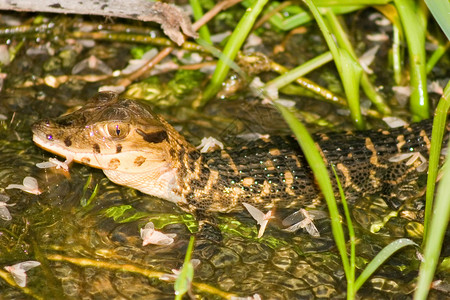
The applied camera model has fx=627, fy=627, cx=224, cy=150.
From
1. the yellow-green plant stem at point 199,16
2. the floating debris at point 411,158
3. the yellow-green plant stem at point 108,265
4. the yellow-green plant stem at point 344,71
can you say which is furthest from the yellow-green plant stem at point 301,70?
the yellow-green plant stem at point 108,265

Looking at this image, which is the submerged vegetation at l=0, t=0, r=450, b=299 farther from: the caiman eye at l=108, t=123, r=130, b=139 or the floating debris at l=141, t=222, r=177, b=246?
the caiman eye at l=108, t=123, r=130, b=139

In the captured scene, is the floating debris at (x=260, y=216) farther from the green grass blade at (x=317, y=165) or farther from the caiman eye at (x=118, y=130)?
the caiman eye at (x=118, y=130)

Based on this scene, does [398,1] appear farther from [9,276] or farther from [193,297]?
[9,276]

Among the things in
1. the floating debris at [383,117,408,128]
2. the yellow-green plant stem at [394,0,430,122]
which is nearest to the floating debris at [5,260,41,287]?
the floating debris at [383,117,408,128]

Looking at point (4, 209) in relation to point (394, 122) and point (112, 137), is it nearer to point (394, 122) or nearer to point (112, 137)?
point (112, 137)

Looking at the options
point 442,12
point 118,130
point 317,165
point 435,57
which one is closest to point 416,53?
point 435,57
